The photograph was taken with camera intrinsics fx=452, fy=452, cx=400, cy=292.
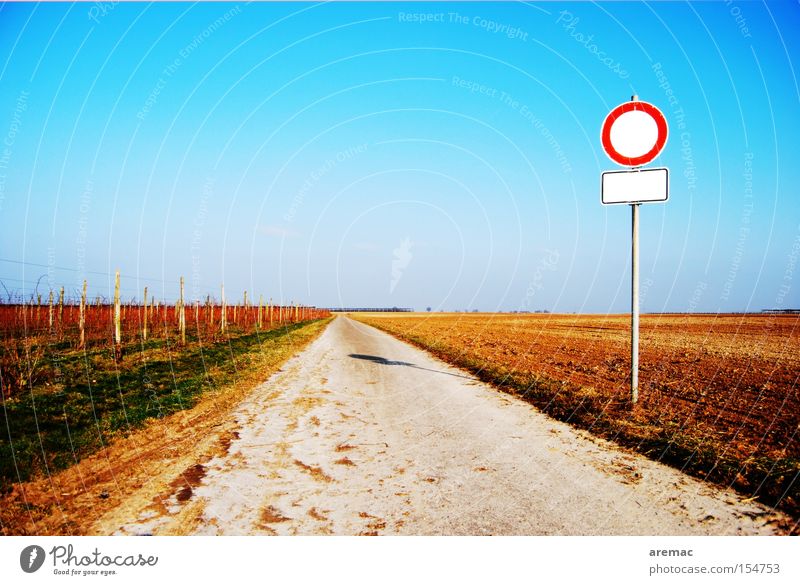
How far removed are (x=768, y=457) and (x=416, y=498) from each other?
432 centimetres

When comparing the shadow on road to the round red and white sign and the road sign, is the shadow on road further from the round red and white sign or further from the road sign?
the round red and white sign

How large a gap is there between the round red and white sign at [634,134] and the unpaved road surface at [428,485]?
4.46 m

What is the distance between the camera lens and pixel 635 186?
7.25 meters

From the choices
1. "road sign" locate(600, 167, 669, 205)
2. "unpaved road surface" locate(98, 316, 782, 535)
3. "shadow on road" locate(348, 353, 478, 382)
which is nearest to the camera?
"unpaved road surface" locate(98, 316, 782, 535)

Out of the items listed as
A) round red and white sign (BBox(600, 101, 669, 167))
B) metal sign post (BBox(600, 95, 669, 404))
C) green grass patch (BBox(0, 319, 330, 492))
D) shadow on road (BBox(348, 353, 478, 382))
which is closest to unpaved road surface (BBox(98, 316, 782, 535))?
green grass patch (BBox(0, 319, 330, 492))

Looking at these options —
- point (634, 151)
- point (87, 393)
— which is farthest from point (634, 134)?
point (87, 393)

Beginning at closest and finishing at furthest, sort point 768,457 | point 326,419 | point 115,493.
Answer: point 115,493 → point 768,457 → point 326,419

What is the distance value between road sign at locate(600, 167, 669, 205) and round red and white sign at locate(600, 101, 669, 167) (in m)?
0.21

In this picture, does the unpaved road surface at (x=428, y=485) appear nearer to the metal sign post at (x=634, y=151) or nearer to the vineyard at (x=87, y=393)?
the vineyard at (x=87, y=393)

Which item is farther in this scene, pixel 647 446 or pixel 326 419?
pixel 326 419

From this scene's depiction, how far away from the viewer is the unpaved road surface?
3.54 m

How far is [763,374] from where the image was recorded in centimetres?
1330
